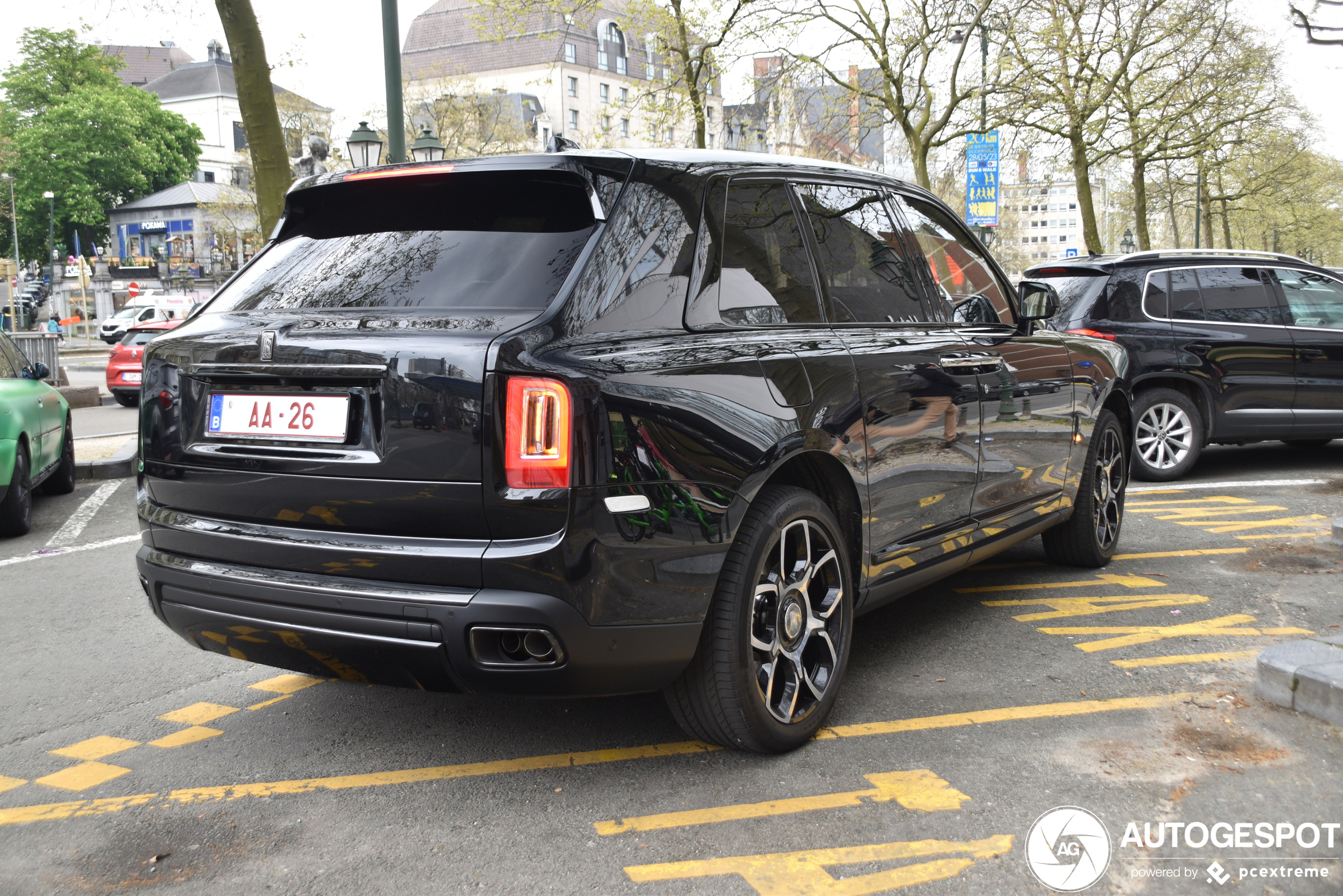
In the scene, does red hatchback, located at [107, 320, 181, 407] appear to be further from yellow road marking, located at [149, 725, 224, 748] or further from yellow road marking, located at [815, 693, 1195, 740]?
yellow road marking, located at [815, 693, 1195, 740]

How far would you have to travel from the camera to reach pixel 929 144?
84.0 ft

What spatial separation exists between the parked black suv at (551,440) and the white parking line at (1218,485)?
5.60 meters

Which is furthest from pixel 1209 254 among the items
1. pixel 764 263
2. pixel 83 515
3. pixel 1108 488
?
pixel 83 515

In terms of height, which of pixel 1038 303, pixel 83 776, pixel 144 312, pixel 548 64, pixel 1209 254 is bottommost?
pixel 83 776

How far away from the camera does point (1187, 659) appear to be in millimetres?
4480

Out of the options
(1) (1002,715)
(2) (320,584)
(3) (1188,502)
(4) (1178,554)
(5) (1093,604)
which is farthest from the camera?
(3) (1188,502)

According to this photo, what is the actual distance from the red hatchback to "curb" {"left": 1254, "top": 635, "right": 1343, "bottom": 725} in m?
19.0

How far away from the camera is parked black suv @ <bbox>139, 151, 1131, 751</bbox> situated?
9.45 feet

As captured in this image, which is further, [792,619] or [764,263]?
[764,263]

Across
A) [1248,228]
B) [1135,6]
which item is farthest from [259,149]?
[1248,228]

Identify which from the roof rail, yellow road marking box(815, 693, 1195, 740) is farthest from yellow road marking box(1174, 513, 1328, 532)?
yellow road marking box(815, 693, 1195, 740)

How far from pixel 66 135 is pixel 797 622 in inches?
3285

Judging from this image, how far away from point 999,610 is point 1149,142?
28.4m

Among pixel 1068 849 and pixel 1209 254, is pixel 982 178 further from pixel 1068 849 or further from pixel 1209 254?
pixel 1068 849
